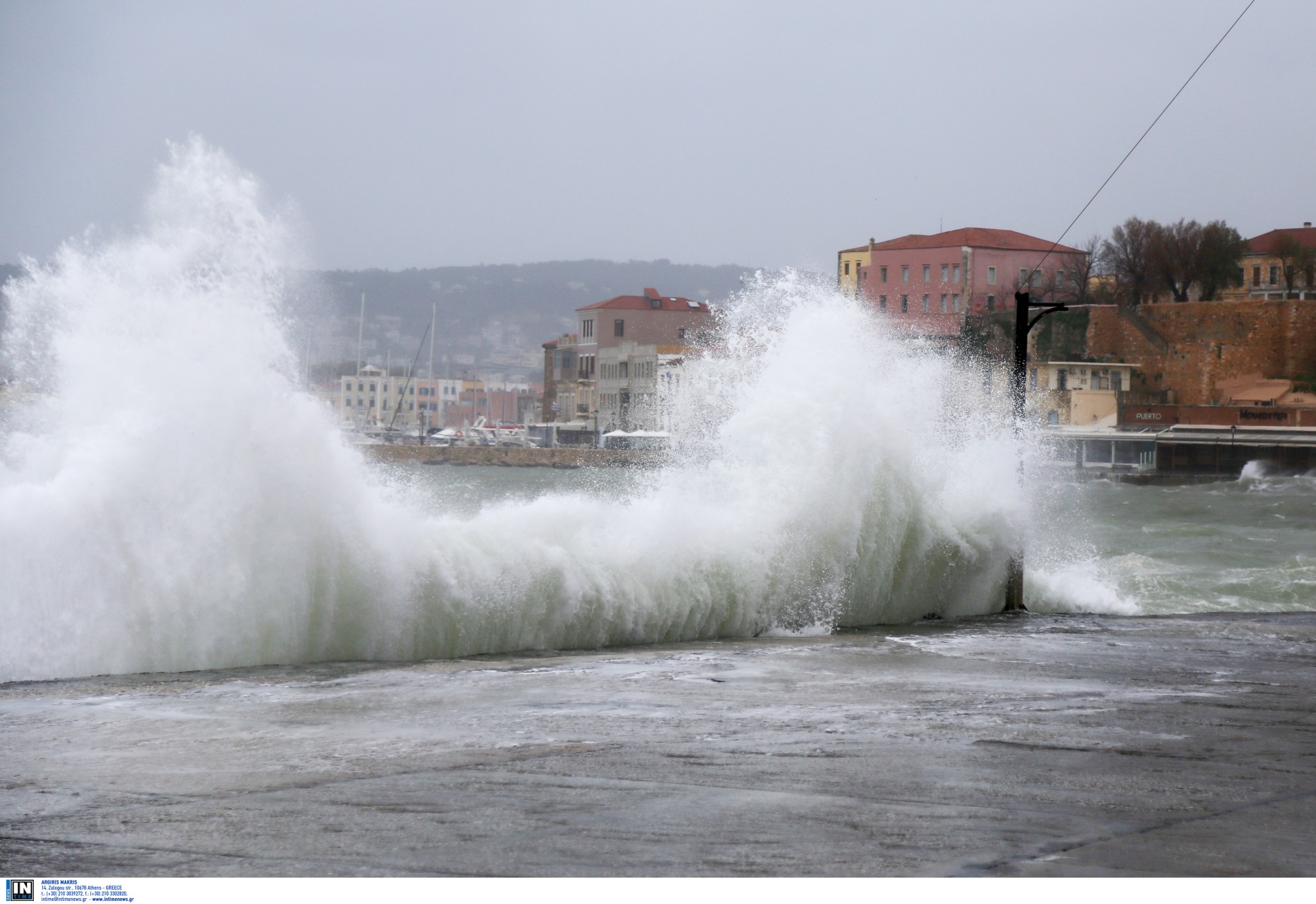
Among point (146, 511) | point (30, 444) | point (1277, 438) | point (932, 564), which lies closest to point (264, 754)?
point (146, 511)

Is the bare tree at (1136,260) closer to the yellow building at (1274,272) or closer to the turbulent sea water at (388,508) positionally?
the yellow building at (1274,272)

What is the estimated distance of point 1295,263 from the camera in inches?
4122

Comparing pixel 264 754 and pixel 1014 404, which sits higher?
pixel 1014 404

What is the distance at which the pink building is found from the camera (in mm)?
97500

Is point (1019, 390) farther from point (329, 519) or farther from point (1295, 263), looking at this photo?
point (1295, 263)

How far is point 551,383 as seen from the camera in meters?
136

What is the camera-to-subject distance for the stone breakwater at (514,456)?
98438 mm

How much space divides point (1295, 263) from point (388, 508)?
106067 mm

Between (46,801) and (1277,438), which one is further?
(1277,438)

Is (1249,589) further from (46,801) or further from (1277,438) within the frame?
(1277,438)

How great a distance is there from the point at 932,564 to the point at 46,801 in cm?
1248

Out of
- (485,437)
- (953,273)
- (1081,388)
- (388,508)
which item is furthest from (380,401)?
(388,508)

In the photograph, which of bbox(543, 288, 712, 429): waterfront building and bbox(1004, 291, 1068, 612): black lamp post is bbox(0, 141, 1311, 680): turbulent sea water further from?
bbox(543, 288, 712, 429): waterfront building

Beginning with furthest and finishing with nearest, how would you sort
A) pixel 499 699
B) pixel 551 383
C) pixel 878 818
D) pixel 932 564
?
pixel 551 383, pixel 932 564, pixel 499 699, pixel 878 818
